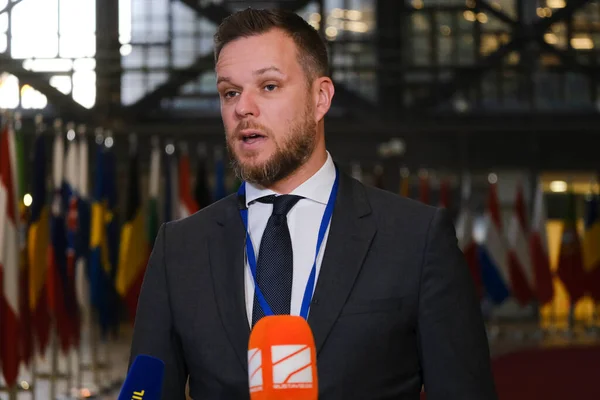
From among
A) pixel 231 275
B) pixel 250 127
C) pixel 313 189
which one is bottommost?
pixel 231 275

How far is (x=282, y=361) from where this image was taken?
4.72 feet

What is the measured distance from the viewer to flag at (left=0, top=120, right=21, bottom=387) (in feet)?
24.3

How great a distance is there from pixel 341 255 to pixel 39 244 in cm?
702

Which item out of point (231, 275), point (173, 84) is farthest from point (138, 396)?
point (173, 84)

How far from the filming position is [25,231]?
8375mm

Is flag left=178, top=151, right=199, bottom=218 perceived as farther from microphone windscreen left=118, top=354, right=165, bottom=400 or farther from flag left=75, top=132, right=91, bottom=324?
microphone windscreen left=118, top=354, right=165, bottom=400

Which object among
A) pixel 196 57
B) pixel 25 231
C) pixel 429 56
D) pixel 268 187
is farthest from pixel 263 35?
pixel 429 56

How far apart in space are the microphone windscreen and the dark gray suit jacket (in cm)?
19

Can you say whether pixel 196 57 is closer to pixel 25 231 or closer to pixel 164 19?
pixel 164 19

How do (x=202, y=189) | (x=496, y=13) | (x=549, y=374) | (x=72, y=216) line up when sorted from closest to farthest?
(x=549, y=374) < (x=72, y=216) < (x=202, y=189) < (x=496, y=13)

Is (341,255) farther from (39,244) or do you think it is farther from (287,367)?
(39,244)

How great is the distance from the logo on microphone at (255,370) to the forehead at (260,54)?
0.49 metres

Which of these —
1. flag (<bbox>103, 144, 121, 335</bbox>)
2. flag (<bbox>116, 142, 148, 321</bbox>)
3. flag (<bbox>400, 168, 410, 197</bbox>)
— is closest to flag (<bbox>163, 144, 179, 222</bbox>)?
flag (<bbox>116, 142, 148, 321</bbox>)

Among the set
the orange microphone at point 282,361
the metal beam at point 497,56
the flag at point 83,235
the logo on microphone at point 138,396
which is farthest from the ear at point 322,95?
the metal beam at point 497,56
